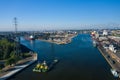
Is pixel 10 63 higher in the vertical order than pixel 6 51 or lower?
lower

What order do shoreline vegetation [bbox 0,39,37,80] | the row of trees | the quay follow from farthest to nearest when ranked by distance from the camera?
the row of trees → shoreline vegetation [bbox 0,39,37,80] → the quay

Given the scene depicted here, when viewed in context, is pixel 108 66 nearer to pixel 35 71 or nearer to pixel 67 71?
pixel 67 71

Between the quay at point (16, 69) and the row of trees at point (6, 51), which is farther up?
the row of trees at point (6, 51)

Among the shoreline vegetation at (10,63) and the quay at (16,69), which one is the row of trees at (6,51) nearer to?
the shoreline vegetation at (10,63)

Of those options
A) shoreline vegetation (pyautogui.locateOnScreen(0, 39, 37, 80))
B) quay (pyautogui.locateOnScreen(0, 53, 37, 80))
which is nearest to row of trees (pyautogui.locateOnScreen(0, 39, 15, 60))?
shoreline vegetation (pyautogui.locateOnScreen(0, 39, 37, 80))

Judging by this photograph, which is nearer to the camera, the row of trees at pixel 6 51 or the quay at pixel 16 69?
the quay at pixel 16 69

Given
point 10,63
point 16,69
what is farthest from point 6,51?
point 16,69

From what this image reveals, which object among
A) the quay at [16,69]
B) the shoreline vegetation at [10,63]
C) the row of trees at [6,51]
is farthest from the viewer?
the row of trees at [6,51]

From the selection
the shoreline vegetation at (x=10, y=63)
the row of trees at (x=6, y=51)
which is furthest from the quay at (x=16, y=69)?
the row of trees at (x=6, y=51)

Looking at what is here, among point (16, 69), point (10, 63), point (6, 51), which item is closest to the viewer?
point (16, 69)

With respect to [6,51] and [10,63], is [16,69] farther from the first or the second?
[6,51]

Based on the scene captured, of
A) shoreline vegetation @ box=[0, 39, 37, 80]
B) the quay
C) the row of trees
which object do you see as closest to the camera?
the quay

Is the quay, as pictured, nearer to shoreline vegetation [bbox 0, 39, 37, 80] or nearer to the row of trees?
shoreline vegetation [bbox 0, 39, 37, 80]
